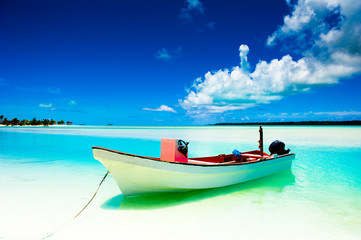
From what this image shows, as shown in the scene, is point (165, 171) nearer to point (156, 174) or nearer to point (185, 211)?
point (156, 174)

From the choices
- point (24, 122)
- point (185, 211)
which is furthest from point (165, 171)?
point (24, 122)

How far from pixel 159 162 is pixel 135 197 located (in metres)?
2.35

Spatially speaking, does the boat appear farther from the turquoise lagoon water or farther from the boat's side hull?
the turquoise lagoon water

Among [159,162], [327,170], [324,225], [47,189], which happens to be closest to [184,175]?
[159,162]

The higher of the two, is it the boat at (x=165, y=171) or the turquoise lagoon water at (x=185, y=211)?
the boat at (x=165, y=171)

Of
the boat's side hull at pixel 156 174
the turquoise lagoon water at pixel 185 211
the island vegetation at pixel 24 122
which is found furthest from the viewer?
the island vegetation at pixel 24 122

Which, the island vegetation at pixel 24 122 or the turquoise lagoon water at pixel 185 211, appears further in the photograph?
the island vegetation at pixel 24 122

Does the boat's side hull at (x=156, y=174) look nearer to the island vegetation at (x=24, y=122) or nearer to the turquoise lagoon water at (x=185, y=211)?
the turquoise lagoon water at (x=185, y=211)

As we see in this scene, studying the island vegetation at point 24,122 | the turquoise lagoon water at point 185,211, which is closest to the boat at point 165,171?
the turquoise lagoon water at point 185,211

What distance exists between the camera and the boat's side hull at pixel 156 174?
23.0 feet

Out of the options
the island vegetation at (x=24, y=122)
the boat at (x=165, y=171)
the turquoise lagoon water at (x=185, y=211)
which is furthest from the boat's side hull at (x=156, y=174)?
the island vegetation at (x=24, y=122)

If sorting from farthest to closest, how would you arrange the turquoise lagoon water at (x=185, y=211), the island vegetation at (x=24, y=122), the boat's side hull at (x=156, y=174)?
the island vegetation at (x=24, y=122) < the boat's side hull at (x=156, y=174) < the turquoise lagoon water at (x=185, y=211)

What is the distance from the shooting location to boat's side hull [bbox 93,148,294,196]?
7.01 meters

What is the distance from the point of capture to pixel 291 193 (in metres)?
9.68
